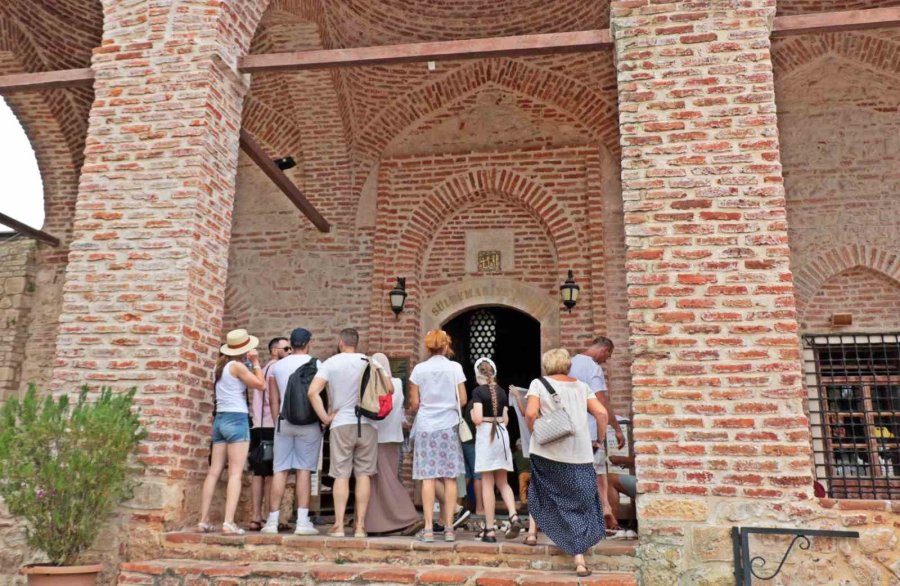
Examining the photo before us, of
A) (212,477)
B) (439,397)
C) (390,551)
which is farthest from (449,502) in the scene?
(212,477)

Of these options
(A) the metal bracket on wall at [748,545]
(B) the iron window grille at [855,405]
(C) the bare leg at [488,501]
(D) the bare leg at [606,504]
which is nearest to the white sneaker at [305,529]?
(C) the bare leg at [488,501]

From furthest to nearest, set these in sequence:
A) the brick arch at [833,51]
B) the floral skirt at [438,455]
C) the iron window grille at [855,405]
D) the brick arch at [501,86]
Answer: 1. the brick arch at [501,86]
2. the brick arch at [833,51]
3. the iron window grille at [855,405]
4. the floral skirt at [438,455]

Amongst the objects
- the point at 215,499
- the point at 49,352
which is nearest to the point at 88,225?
the point at 215,499

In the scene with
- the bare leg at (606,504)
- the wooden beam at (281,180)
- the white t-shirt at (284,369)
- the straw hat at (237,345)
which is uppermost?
the wooden beam at (281,180)

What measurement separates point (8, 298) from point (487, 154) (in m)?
6.65

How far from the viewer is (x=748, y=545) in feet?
13.2

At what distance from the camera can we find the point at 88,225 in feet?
17.5

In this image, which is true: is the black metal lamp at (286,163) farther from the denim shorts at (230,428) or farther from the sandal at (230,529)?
the sandal at (230,529)

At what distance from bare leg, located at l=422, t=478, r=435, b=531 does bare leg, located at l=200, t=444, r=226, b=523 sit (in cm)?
142

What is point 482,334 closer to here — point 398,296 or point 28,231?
point 398,296

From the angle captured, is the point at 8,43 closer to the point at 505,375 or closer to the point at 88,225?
the point at 88,225

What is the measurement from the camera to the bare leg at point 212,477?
4887 millimetres

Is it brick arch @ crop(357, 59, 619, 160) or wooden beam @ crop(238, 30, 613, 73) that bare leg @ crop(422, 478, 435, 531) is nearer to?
wooden beam @ crop(238, 30, 613, 73)

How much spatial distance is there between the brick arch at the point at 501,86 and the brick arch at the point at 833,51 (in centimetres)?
207
